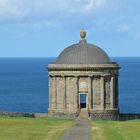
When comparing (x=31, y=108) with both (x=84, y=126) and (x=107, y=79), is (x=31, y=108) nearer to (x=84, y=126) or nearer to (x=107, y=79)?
(x=107, y=79)

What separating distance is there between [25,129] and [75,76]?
15.6 metres

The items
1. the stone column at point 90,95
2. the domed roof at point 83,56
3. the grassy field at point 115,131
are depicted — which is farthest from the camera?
the domed roof at point 83,56

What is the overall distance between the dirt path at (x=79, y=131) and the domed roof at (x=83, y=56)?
7.01 m

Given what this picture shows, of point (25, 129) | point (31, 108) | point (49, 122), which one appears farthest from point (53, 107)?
point (31, 108)

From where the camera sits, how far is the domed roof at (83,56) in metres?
60.7

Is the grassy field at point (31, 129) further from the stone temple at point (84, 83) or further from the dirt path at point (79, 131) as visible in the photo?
the stone temple at point (84, 83)

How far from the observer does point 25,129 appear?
147 feet

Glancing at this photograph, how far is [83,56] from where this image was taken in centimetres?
A: 6084

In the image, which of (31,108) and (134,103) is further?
(134,103)

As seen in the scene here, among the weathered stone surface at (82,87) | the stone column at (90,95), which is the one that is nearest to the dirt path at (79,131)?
the stone column at (90,95)

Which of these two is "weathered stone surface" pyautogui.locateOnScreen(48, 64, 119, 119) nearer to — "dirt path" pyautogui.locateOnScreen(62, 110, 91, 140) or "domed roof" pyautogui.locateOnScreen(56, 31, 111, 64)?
"domed roof" pyautogui.locateOnScreen(56, 31, 111, 64)

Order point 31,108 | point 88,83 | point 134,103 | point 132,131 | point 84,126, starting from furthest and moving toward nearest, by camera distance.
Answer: point 134,103
point 31,108
point 88,83
point 84,126
point 132,131

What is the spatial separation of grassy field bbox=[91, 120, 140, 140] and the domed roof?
35.8 feet

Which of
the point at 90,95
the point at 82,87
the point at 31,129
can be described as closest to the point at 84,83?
the point at 82,87
